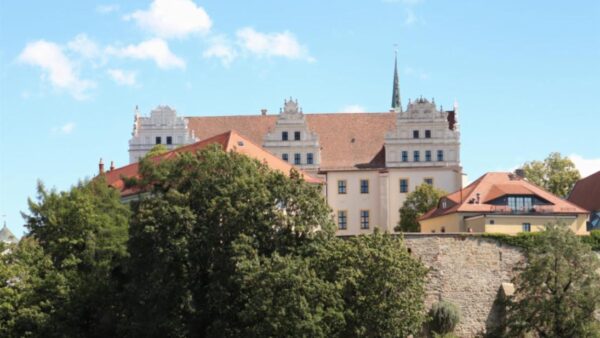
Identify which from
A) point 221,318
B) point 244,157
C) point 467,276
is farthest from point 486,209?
point 221,318

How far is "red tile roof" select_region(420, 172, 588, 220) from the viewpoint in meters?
53.8

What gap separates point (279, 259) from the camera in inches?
1451

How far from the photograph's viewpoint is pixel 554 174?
7494cm

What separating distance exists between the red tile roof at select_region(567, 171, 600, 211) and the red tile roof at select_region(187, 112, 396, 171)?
12.2m

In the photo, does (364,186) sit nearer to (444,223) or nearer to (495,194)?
(444,223)

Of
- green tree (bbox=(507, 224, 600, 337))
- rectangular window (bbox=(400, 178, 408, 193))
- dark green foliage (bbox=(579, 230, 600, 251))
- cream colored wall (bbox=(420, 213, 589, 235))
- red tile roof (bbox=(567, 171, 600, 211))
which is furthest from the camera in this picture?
rectangular window (bbox=(400, 178, 408, 193))

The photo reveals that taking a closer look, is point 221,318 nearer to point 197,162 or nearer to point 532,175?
point 197,162

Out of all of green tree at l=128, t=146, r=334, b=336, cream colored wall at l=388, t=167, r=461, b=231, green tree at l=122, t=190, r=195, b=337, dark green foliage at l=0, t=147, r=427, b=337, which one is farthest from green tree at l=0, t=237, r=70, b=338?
cream colored wall at l=388, t=167, r=461, b=231

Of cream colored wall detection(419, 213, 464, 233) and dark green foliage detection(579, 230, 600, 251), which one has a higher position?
cream colored wall detection(419, 213, 464, 233)

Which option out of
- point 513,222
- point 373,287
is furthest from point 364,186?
point 373,287

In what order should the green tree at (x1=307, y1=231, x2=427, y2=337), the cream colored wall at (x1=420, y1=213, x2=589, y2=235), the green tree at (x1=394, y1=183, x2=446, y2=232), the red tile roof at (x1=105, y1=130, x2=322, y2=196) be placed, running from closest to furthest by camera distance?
the green tree at (x1=307, y1=231, x2=427, y2=337) < the cream colored wall at (x1=420, y1=213, x2=589, y2=235) < the red tile roof at (x1=105, y1=130, x2=322, y2=196) < the green tree at (x1=394, y1=183, x2=446, y2=232)

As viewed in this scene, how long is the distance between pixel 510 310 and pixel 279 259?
9.83 metres

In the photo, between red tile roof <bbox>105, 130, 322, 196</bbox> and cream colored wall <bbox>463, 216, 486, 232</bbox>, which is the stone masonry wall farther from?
red tile roof <bbox>105, 130, 322, 196</bbox>

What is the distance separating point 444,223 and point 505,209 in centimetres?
371
